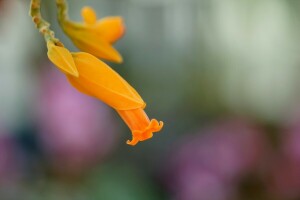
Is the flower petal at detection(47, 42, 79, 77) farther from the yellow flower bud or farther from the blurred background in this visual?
the blurred background

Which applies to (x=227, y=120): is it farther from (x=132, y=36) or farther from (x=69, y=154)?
(x=132, y=36)

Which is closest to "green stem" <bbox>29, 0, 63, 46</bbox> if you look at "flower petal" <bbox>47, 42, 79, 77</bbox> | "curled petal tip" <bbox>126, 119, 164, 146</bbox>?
"flower petal" <bbox>47, 42, 79, 77</bbox>

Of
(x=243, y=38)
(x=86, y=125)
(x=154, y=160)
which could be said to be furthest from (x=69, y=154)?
(x=243, y=38)

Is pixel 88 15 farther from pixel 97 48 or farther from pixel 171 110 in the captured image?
pixel 171 110

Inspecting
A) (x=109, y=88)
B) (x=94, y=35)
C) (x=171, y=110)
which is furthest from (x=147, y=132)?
(x=171, y=110)

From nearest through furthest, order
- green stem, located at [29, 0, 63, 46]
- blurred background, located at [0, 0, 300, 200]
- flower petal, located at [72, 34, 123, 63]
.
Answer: green stem, located at [29, 0, 63, 46] < flower petal, located at [72, 34, 123, 63] < blurred background, located at [0, 0, 300, 200]

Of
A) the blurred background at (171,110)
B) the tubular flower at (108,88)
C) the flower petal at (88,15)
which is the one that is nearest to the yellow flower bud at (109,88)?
the tubular flower at (108,88)

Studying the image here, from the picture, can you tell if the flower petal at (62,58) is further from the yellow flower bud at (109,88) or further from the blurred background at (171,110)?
the blurred background at (171,110)
